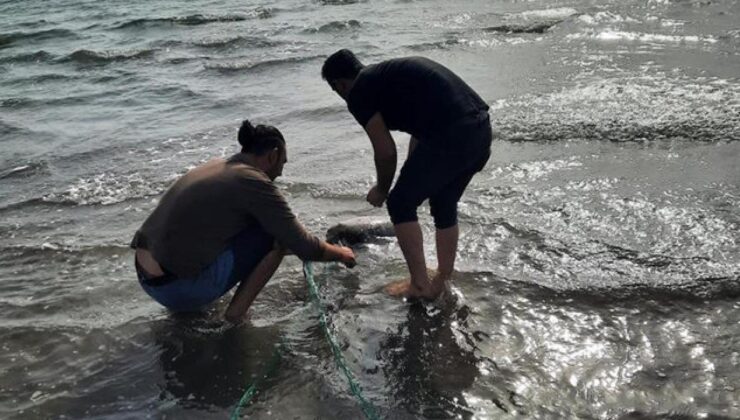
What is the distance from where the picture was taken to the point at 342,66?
430cm

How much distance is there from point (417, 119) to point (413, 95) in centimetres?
15

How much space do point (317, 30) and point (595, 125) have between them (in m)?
9.31

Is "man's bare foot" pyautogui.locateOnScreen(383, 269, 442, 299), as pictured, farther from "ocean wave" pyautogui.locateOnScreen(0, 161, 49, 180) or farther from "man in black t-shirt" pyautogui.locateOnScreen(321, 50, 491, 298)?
"ocean wave" pyautogui.locateOnScreen(0, 161, 49, 180)

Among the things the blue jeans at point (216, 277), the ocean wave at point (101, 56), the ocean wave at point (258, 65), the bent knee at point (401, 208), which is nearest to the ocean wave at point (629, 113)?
the bent knee at point (401, 208)

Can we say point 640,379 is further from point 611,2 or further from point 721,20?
point 611,2

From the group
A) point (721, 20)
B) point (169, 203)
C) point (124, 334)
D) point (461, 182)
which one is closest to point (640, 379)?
point (461, 182)

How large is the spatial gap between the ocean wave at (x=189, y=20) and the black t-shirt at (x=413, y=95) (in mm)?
15329

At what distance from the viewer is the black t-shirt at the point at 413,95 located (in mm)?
4219

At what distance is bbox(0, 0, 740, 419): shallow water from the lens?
4043 mm

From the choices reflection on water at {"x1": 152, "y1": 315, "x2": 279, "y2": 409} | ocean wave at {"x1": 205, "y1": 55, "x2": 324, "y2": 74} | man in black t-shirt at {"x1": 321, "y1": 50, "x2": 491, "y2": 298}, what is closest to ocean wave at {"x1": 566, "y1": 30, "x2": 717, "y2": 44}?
ocean wave at {"x1": 205, "y1": 55, "x2": 324, "y2": 74}

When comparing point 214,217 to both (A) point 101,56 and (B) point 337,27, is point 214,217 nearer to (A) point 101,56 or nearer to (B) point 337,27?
(B) point 337,27

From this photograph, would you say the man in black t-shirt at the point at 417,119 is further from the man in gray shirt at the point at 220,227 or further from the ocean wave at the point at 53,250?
the ocean wave at the point at 53,250

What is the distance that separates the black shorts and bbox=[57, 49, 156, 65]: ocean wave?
41.1 ft

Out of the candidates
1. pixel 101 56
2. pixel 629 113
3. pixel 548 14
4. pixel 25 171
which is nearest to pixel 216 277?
pixel 25 171
